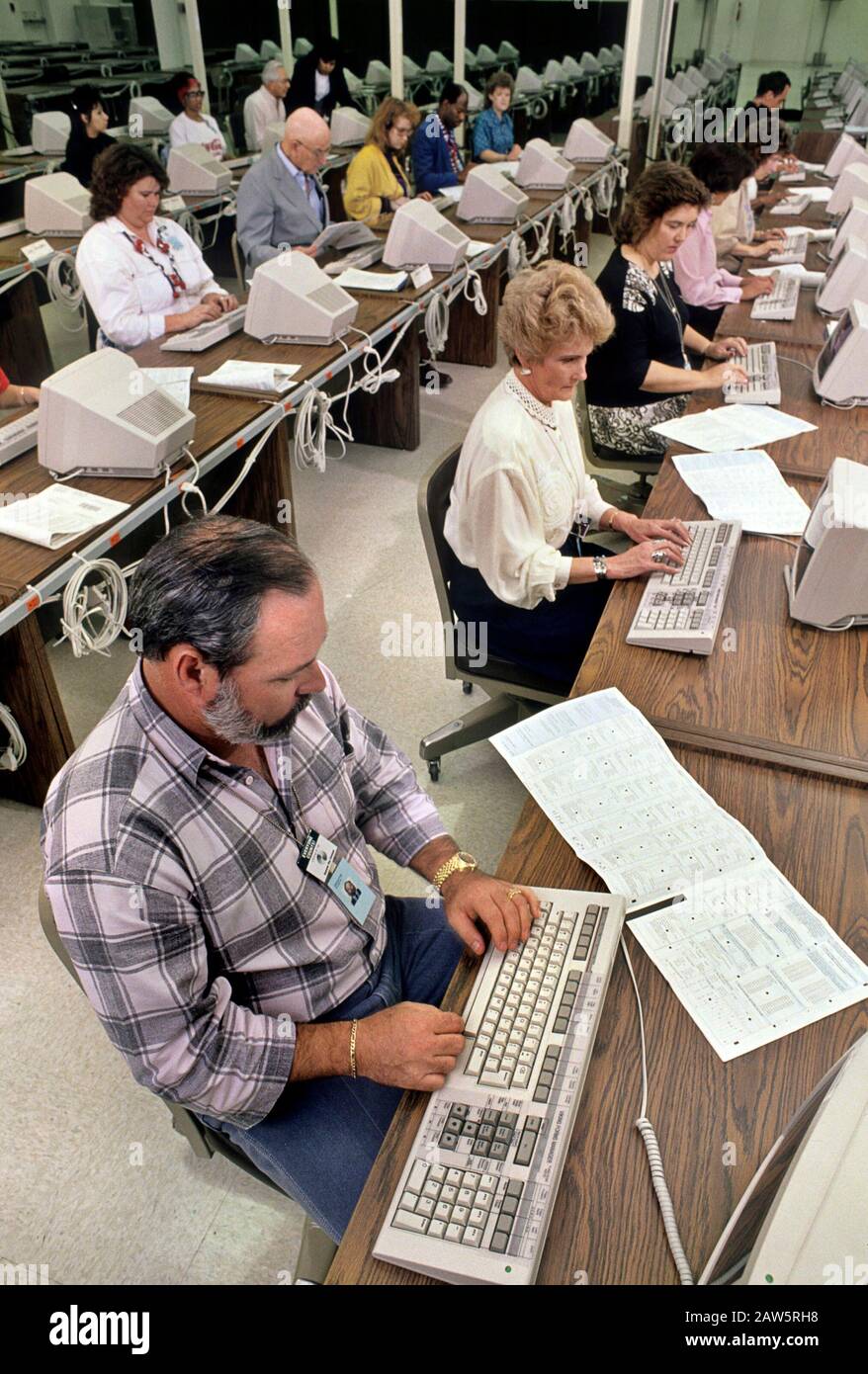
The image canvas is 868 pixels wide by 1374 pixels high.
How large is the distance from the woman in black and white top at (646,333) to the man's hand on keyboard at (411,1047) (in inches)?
89.4

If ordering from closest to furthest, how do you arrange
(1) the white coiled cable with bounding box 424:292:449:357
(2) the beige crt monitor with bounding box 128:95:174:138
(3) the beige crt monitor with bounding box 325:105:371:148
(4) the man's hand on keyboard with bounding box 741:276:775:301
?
(4) the man's hand on keyboard with bounding box 741:276:775:301
(1) the white coiled cable with bounding box 424:292:449:357
(2) the beige crt monitor with bounding box 128:95:174:138
(3) the beige crt monitor with bounding box 325:105:371:148

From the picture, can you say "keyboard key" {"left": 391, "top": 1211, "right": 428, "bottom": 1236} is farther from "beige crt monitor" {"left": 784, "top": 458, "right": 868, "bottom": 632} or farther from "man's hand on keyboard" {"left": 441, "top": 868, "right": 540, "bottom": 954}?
"beige crt monitor" {"left": 784, "top": 458, "right": 868, "bottom": 632}

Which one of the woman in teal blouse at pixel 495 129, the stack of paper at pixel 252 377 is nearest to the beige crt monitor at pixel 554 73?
the woman in teal blouse at pixel 495 129

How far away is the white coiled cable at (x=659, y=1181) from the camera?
0.85m

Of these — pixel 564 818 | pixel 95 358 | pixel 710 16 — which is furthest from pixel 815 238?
pixel 710 16

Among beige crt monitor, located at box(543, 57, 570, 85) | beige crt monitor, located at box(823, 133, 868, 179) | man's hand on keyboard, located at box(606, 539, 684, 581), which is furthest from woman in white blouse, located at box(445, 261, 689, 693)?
beige crt monitor, located at box(543, 57, 570, 85)


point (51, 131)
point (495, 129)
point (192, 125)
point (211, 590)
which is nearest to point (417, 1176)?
point (211, 590)

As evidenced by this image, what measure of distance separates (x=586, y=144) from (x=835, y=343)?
4978mm

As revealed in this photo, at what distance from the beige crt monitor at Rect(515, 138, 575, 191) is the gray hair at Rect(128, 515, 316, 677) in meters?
5.59

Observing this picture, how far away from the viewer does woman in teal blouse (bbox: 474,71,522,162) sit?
6.70 metres

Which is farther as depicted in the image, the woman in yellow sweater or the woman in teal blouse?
the woman in teal blouse

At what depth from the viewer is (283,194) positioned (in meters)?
3.83

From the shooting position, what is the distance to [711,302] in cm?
359

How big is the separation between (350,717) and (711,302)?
9.81ft
